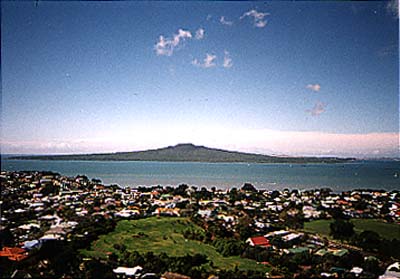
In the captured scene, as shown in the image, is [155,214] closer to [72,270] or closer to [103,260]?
[103,260]

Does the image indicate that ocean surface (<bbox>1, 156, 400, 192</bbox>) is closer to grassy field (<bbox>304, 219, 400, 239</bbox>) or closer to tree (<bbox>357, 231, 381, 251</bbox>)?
grassy field (<bbox>304, 219, 400, 239</bbox>)

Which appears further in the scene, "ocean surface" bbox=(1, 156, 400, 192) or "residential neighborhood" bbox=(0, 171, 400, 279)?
"ocean surface" bbox=(1, 156, 400, 192)

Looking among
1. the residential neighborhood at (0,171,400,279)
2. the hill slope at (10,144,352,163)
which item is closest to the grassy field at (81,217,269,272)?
the residential neighborhood at (0,171,400,279)

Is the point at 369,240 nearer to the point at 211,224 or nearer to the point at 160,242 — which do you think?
the point at 211,224

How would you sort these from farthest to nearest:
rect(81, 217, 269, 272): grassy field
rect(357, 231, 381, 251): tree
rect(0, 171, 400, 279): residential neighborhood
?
rect(357, 231, 381, 251): tree
rect(81, 217, 269, 272): grassy field
rect(0, 171, 400, 279): residential neighborhood

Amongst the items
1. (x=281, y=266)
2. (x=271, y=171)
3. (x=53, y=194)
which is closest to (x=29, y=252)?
(x=53, y=194)
